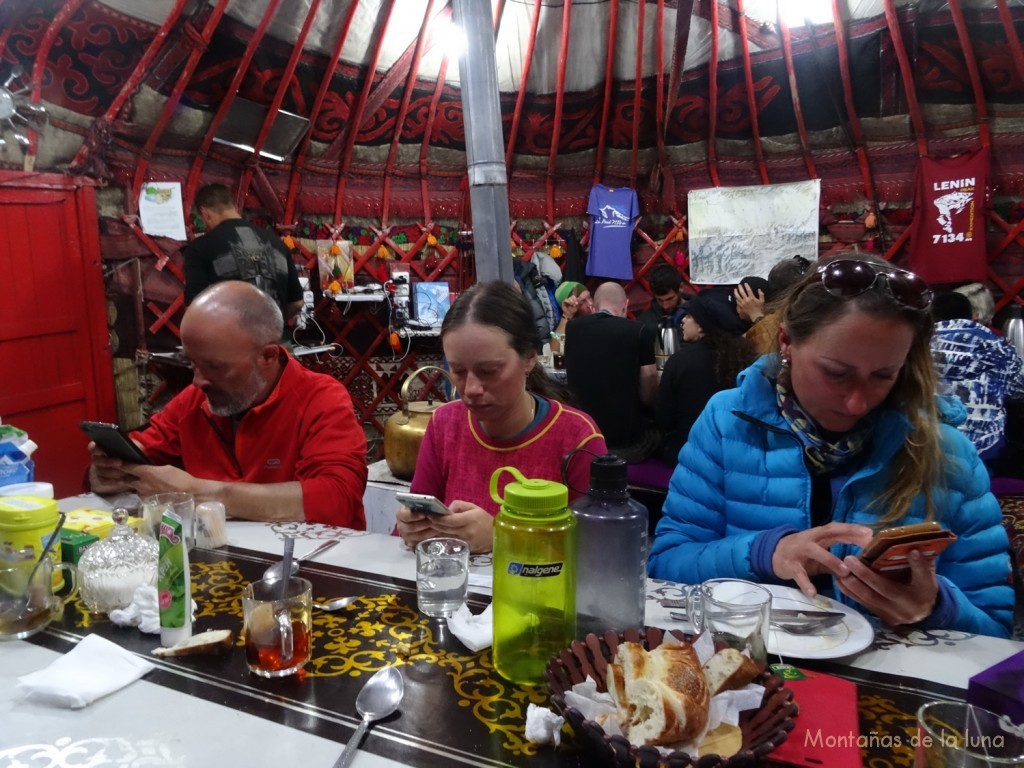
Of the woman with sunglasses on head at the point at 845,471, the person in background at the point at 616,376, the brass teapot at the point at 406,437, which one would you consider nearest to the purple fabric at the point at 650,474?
the person in background at the point at 616,376

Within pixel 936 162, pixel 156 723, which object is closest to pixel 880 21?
pixel 936 162

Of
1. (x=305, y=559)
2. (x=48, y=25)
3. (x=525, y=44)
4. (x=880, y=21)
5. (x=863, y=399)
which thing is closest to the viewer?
(x=863, y=399)

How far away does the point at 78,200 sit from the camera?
3404 mm

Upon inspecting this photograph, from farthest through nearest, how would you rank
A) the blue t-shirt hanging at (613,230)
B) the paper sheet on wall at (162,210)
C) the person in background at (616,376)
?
the blue t-shirt hanging at (613,230) → the paper sheet on wall at (162,210) → the person in background at (616,376)

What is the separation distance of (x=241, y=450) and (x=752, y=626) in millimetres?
1269

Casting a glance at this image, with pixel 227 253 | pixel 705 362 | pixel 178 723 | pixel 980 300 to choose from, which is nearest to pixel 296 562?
pixel 178 723

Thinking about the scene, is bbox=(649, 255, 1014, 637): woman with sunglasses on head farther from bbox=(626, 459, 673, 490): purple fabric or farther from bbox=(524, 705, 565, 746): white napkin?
bbox=(626, 459, 673, 490): purple fabric

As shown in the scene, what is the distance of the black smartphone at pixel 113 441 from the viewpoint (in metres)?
1.39

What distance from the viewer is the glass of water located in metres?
0.95

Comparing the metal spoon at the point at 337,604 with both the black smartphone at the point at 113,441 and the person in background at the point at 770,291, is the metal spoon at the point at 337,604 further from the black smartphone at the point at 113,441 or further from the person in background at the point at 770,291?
the person in background at the point at 770,291

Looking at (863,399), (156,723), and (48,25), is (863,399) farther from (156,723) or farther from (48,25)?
(48,25)

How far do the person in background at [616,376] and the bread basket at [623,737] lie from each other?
212cm

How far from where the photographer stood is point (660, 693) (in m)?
Answer: 0.61

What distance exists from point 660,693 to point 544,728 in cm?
13
